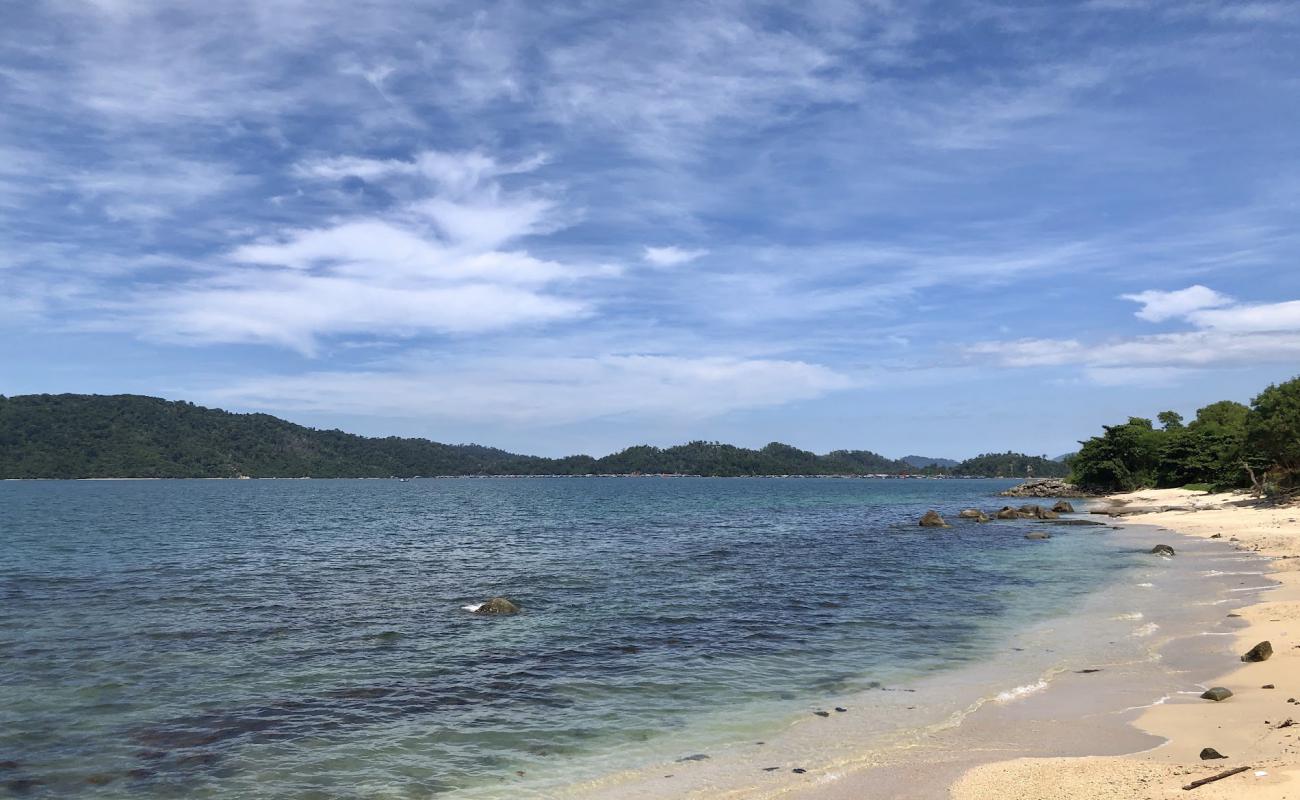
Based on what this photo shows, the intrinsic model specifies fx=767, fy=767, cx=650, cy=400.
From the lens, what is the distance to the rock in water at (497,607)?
1121 inches

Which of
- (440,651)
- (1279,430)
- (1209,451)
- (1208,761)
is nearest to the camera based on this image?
(1208,761)

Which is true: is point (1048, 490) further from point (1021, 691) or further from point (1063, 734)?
point (1063, 734)

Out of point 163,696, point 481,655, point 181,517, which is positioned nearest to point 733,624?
point 481,655

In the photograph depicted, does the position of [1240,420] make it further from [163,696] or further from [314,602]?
[163,696]

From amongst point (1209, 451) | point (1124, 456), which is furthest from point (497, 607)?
point (1124, 456)

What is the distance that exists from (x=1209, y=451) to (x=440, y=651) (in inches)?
4290

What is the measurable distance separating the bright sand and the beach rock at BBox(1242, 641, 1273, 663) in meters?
0.28

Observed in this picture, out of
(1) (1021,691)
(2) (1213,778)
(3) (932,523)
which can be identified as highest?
(2) (1213,778)

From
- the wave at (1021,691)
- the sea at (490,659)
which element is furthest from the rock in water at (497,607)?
the wave at (1021,691)

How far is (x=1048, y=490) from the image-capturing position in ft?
452

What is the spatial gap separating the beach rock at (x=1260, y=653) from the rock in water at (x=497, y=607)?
72.2 ft

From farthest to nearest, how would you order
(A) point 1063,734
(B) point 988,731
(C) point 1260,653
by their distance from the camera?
(C) point 1260,653
(B) point 988,731
(A) point 1063,734

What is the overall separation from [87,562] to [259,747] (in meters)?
39.7

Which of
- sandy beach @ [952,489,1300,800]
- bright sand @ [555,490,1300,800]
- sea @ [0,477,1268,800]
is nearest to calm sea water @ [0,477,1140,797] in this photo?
sea @ [0,477,1268,800]
